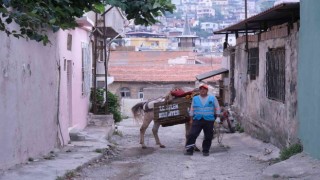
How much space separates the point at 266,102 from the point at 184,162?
295 centimetres

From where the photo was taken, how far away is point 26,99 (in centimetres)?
1052

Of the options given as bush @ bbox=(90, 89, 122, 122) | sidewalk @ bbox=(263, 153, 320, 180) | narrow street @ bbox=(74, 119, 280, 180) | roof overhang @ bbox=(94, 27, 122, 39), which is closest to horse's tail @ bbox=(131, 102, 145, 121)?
narrow street @ bbox=(74, 119, 280, 180)

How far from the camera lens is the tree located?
6.36 meters

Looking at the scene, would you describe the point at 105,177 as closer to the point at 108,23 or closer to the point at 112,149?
the point at 112,149

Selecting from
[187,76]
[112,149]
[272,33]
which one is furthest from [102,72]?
[187,76]

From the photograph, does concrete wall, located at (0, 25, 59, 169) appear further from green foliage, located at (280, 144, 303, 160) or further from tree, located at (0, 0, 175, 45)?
green foliage, located at (280, 144, 303, 160)

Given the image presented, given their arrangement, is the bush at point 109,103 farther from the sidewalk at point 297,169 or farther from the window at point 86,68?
the sidewalk at point 297,169

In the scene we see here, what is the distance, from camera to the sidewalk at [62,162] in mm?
9125

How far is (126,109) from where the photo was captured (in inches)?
1202

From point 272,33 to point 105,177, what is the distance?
5257 mm

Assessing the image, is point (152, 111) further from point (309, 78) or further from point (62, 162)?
point (309, 78)

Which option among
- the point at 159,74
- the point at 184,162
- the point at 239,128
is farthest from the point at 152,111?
the point at 159,74

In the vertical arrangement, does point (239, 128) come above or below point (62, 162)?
below

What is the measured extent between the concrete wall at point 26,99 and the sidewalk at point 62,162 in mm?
227
